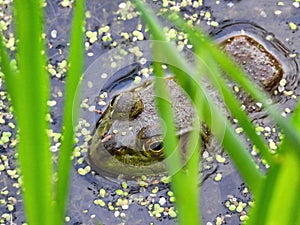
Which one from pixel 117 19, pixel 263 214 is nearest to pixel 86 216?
pixel 117 19

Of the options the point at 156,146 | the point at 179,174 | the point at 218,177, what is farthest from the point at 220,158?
the point at 179,174

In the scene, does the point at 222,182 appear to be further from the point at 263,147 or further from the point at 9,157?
the point at 263,147

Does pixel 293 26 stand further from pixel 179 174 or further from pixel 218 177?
pixel 179 174

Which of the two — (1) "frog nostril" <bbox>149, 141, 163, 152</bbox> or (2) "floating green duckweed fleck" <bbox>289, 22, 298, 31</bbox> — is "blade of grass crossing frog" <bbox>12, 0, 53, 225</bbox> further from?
(2) "floating green duckweed fleck" <bbox>289, 22, 298, 31</bbox>

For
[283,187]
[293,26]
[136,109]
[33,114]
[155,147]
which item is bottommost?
[283,187]

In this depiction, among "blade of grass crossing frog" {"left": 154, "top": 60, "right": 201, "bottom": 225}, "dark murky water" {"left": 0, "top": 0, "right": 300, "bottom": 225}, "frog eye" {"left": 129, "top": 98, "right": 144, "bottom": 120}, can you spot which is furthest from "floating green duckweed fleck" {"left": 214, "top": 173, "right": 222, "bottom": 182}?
"blade of grass crossing frog" {"left": 154, "top": 60, "right": 201, "bottom": 225}
